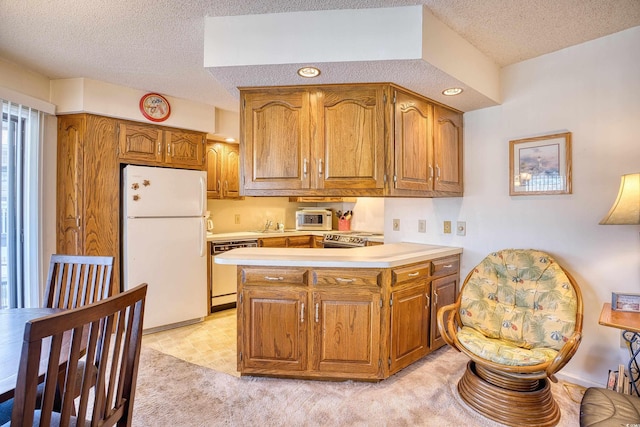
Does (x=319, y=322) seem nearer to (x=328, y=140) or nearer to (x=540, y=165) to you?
(x=328, y=140)

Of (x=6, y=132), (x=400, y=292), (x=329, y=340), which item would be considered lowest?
(x=329, y=340)

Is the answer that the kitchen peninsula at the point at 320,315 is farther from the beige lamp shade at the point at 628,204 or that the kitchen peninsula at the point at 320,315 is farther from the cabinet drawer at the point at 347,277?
the beige lamp shade at the point at 628,204

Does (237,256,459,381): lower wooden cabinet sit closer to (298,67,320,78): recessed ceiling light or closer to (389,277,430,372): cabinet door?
(389,277,430,372): cabinet door

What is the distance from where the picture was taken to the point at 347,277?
7.30ft

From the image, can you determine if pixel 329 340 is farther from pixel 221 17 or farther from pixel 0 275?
pixel 0 275

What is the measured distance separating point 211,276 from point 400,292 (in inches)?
90.7

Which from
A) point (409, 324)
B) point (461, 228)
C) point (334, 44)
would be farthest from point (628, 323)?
point (334, 44)

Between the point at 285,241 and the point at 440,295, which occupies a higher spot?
the point at 285,241

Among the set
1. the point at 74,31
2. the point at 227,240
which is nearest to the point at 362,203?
the point at 227,240

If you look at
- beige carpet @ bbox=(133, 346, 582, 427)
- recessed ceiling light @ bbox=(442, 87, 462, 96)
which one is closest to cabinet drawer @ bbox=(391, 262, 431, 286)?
beige carpet @ bbox=(133, 346, 582, 427)

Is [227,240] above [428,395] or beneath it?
above

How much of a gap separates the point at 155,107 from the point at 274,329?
2.44m

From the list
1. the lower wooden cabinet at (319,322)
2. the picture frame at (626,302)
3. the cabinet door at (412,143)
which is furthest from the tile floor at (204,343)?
the picture frame at (626,302)

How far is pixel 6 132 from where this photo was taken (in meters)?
2.54
